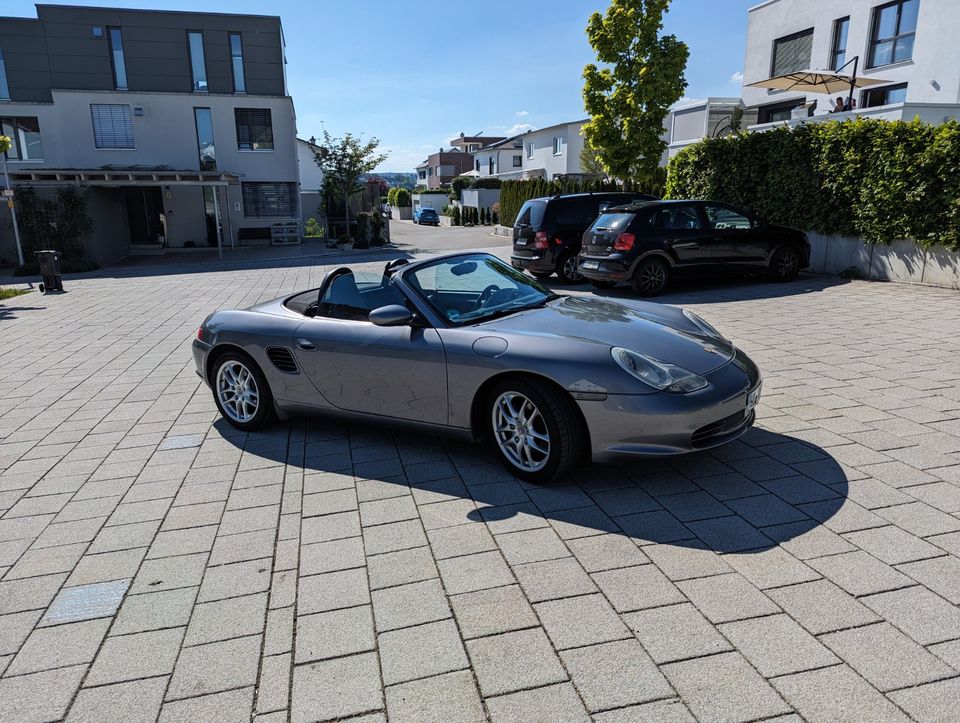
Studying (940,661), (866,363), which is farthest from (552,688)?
(866,363)

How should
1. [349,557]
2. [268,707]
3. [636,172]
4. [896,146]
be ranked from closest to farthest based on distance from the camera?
[268,707], [349,557], [896,146], [636,172]

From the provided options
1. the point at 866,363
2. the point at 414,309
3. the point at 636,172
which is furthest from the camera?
the point at 636,172

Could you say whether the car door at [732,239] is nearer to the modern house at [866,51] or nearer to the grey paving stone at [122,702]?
the modern house at [866,51]

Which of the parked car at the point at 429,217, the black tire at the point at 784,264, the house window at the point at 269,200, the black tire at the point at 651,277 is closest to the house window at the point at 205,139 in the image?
the house window at the point at 269,200

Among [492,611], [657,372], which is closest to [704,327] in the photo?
[657,372]

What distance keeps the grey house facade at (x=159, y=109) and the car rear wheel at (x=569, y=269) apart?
18.9 m

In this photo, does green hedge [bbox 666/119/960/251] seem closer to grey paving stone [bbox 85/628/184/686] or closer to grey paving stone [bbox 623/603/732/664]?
grey paving stone [bbox 623/603/732/664]

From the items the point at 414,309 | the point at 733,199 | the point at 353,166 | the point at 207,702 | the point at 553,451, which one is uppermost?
the point at 353,166

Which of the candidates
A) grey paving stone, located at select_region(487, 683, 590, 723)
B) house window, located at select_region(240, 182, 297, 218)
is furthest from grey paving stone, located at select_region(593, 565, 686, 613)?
house window, located at select_region(240, 182, 297, 218)

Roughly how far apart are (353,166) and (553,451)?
98.2 ft

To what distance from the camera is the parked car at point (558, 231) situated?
44.0 ft

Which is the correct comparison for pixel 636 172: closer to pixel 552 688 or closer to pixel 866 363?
pixel 866 363

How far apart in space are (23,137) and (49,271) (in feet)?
58.0

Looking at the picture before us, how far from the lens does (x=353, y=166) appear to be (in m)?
31.3
